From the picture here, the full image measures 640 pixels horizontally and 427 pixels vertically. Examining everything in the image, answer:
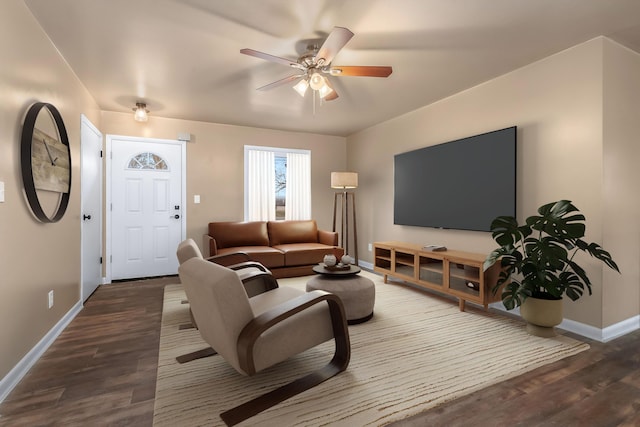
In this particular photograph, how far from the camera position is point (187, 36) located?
2.54 m

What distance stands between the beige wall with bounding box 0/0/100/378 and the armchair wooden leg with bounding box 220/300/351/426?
4.70ft

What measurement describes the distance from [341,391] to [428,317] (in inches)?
61.3

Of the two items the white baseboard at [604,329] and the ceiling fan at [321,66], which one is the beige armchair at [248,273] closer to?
the ceiling fan at [321,66]

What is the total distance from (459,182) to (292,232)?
2.76 metres

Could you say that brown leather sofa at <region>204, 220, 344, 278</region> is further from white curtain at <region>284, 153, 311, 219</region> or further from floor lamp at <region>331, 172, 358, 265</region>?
floor lamp at <region>331, 172, 358, 265</region>

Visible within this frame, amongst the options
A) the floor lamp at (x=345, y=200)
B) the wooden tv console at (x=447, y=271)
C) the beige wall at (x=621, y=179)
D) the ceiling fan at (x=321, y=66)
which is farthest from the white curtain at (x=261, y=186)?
the beige wall at (x=621, y=179)

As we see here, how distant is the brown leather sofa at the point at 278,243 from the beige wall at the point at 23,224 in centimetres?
192

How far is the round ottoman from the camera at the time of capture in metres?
2.87

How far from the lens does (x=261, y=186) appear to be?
5.51 metres

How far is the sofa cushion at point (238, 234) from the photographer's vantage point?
193 inches

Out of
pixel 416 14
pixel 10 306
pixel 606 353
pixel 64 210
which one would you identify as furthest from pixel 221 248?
pixel 606 353

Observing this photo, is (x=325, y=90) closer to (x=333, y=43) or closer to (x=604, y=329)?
(x=333, y=43)

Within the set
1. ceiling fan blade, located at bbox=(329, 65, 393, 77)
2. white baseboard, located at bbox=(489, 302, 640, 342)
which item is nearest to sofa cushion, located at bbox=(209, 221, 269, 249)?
ceiling fan blade, located at bbox=(329, 65, 393, 77)

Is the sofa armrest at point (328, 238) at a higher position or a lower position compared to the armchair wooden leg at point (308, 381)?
higher
